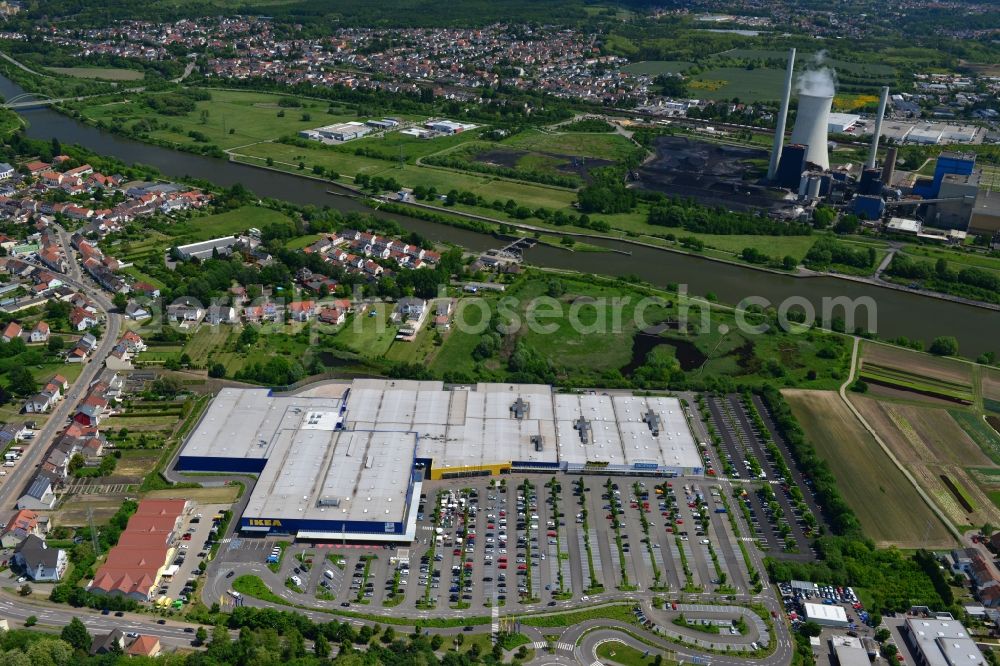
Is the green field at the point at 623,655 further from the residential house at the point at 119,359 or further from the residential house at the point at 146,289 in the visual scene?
the residential house at the point at 146,289

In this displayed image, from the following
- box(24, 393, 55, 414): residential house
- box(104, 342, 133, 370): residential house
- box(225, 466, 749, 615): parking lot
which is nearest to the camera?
box(225, 466, 749, 615): parking lot

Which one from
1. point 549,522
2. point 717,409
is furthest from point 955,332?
point 549,522

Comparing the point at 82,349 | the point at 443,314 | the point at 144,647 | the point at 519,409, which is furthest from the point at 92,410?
the point at 519,409

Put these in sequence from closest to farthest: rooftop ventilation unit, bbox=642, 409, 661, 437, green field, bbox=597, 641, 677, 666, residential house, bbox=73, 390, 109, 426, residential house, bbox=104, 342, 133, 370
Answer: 1. green field, bbox=597, 641, 677, 666
2. residential house, bbox=73, 390, 109, 426
3. rooftop ventilation unit, bbox=642, 409, 661, 437
4. residential house, bbox=104, 342, 133, 370

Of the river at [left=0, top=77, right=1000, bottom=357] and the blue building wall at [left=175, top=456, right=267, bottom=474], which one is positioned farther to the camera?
the river at [left=0, top=77, right=1000, bottom=357]

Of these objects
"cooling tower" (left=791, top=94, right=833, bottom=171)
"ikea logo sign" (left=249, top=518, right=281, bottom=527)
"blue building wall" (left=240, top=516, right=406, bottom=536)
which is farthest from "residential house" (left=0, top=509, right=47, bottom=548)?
"cooling tower" (left=791, top=94, right=833, bottom=171)

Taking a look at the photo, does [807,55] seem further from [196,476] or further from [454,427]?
[196,476]

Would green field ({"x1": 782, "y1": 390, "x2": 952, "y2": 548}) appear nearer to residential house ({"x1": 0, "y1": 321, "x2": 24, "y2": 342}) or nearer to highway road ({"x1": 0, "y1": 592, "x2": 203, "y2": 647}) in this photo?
highway road ({"x1": 0, "y1": 592, "x2": 203, "y2": 647})
